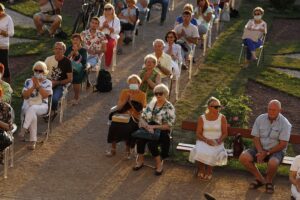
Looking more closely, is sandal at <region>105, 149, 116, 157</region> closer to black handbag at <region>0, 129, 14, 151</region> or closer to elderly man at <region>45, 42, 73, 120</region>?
elderly man at <region>45, 42, 73, 120</region>

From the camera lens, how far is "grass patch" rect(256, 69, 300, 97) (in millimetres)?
17250

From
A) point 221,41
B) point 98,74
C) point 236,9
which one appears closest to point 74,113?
point 98,74

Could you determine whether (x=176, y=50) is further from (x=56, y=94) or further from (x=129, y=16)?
(x=129, y=16)

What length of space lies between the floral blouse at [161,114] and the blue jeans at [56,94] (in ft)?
6.96

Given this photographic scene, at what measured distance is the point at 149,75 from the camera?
13.8 meters

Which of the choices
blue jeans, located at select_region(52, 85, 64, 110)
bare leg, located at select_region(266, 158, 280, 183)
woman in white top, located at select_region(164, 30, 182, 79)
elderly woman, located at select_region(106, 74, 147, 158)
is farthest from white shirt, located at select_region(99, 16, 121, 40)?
bare leg, located at select_region(266, 158, 280, 183)

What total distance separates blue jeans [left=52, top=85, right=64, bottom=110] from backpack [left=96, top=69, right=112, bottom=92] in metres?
1.87

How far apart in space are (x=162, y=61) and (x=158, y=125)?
2.75m

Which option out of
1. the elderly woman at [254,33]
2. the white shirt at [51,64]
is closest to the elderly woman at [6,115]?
the white shirt at [51,64]

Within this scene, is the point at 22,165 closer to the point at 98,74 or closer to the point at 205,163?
the point at 205,163

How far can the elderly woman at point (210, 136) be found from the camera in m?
12.1

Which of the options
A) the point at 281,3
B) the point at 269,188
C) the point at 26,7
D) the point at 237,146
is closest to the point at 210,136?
the point at 237,146

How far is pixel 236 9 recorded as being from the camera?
81.3 feet

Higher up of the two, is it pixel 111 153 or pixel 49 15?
pixel 49 15
